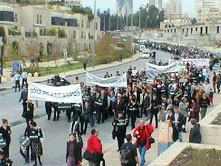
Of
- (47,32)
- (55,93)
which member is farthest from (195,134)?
(47,32)

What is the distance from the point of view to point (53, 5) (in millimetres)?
92688

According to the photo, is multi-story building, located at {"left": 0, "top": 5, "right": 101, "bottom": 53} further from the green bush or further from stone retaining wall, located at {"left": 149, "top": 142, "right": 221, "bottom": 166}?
stone retaining wall, located at {"left": 149, "top": 142, "right": 221, "bottom": 166}

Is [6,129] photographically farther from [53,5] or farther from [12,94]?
[53,5]

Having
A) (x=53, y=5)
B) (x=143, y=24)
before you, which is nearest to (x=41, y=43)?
(x=53, y=5)

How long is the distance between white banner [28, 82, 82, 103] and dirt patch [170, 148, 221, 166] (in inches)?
251

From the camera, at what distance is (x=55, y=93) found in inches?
623

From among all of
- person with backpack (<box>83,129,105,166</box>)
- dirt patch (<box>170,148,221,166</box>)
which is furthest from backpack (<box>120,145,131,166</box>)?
dirt patch (<box>170,148,221,166</box>)

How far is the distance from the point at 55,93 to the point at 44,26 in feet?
193

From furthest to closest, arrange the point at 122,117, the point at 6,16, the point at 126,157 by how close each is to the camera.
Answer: the point at 6,16 < the point at 122,117 < the point at 126,157

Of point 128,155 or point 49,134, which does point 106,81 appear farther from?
point 128,155

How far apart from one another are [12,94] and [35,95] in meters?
11.6

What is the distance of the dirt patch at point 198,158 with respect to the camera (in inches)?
366

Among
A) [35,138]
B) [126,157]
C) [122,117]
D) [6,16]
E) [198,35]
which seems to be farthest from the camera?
[198,35]

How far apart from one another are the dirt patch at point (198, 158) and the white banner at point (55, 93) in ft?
20.9
